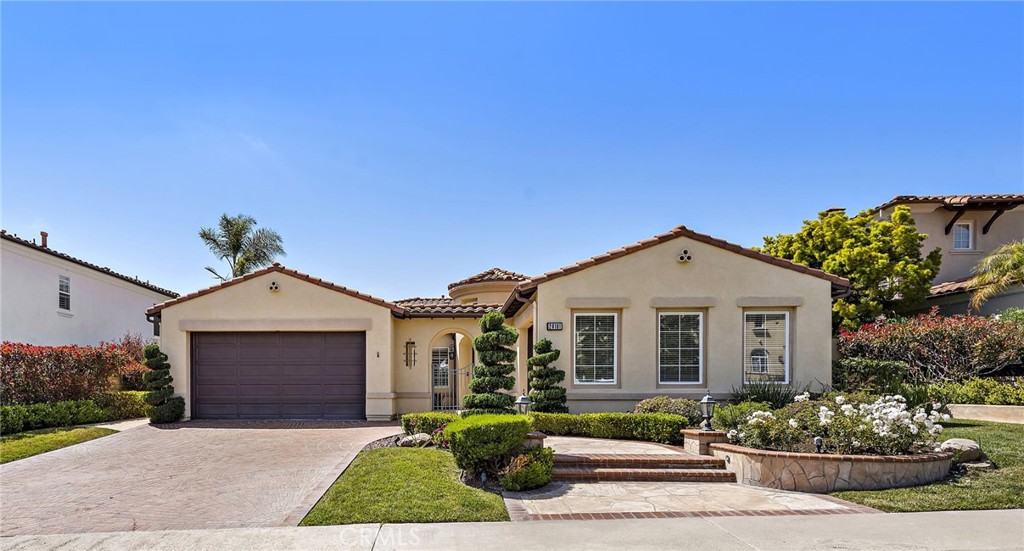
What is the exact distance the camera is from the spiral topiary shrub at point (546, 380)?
13.0m

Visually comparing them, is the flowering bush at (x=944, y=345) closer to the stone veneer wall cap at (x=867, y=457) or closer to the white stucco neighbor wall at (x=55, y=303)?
the stone veneer wall cap at (x=867, y=457)

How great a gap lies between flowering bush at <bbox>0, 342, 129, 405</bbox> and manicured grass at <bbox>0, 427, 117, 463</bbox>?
1.49m

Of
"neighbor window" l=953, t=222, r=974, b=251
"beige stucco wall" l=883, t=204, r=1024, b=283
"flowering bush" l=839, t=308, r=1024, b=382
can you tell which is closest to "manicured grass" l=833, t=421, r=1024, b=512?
"flowering bush" l=839, t=308, r=1024, b=382

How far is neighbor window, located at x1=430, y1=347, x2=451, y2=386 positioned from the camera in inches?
814

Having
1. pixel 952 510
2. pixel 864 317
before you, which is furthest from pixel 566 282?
pixel 864 317

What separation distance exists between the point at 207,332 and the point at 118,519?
33.2 ft

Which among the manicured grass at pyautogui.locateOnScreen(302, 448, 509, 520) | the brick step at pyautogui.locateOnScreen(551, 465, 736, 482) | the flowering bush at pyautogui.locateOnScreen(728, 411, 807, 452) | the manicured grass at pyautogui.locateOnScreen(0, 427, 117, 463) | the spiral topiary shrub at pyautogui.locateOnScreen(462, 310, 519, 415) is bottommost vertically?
the manicured grass at pyautogui.locateOnScreen(0, 427, 117, 463)

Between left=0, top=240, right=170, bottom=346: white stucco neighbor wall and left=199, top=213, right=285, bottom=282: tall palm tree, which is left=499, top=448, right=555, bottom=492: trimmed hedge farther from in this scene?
left=199, top=213, right=285, bottom=282: tall palm tree

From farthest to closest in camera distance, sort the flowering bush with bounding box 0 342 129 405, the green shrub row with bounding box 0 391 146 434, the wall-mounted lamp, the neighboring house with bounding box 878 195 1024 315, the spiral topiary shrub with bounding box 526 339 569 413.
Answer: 1. the neighboring house with bounding box 878 195 1024 315
2. the wall-mounted lamp
3. the flowering bush with bounding box 0 342 129 405
4. the green shrub row with bounding box 0 391 146 434
5. the spiral topiary shrub with bounding box 526 339 569 413

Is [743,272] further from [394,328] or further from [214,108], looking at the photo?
[214,108]

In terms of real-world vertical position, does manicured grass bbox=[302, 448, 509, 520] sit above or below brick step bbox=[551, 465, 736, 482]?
above

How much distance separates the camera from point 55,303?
19.3m

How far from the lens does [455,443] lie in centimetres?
858

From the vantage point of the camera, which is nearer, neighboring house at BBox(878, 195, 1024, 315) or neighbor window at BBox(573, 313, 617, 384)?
neighbor window at BBox(573, 313, 617, 384)
